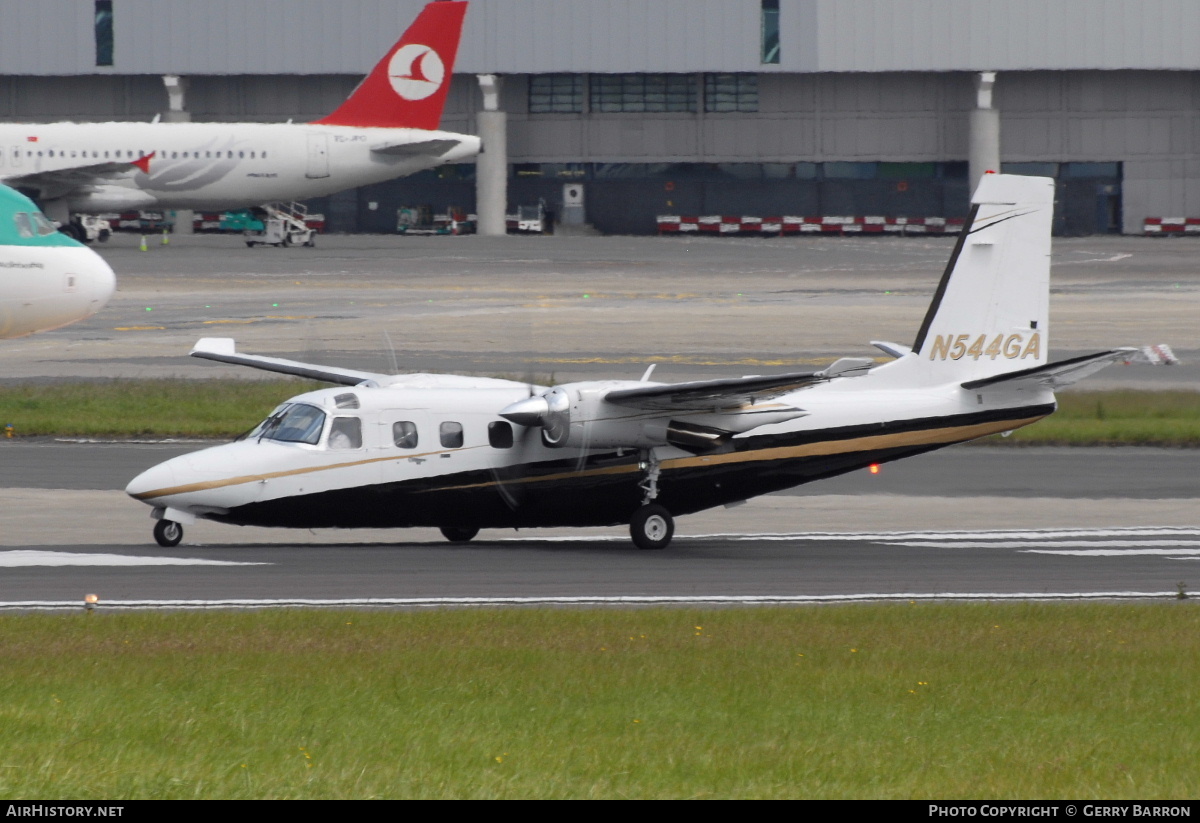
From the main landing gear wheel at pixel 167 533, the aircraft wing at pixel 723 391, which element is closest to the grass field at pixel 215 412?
the main landing gear wheel at pixel 167 533

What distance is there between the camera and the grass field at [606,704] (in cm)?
989

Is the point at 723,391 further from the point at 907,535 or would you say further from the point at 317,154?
A: the point at 317,154

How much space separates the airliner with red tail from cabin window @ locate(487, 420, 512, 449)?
2275 inches

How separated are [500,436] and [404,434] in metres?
1.39

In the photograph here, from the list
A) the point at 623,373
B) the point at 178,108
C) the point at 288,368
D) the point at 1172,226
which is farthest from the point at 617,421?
the point at 1172,226

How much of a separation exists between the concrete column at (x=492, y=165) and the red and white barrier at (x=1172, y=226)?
4106cm

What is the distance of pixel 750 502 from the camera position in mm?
29953

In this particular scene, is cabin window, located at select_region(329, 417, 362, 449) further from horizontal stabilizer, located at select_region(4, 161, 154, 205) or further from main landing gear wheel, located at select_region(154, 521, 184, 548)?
horizontal stabilizer, located at select_region(4, 161, 154, 205)

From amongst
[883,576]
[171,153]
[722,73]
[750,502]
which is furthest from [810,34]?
[883,576]

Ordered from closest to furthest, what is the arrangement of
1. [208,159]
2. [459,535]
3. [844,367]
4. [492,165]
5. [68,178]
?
[844,367] < [459,535] < [68,178] < [208,159] < [492,165]

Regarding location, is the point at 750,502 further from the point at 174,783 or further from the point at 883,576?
the point at 174,783

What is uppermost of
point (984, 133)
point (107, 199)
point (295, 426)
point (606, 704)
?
point (984, 133)

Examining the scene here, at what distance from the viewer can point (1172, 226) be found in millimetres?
101312
